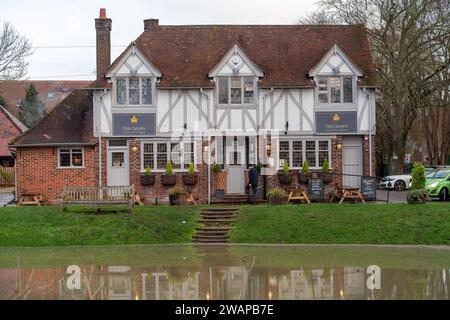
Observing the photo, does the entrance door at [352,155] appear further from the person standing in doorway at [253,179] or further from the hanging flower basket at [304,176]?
the person standing in doorway at [253,179]

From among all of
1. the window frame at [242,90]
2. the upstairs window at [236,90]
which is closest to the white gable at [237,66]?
the window frame at [242,90]

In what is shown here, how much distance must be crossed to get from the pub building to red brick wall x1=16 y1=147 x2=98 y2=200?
0.04m

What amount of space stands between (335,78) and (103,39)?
11.2 m

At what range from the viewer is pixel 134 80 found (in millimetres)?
32531

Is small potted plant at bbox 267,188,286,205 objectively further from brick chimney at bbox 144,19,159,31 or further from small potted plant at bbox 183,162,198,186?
brick chimney at bbox 144,19,159,31

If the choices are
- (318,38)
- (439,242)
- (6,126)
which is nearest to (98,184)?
(318,38)

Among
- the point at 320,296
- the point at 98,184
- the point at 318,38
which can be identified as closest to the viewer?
the point at 320,296

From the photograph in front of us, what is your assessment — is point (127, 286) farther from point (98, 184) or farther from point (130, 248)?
point (98, 184)

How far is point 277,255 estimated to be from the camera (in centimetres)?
2023

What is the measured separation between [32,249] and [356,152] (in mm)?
16282

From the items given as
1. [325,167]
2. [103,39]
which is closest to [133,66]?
[103,39]

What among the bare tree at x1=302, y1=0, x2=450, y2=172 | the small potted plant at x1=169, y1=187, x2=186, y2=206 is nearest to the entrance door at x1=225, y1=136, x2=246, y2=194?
the small potted plant at x1=169, y1=187, x2=186, y2=206

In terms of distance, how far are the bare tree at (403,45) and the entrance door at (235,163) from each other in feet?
42.4

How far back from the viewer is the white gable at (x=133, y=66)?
106ft
